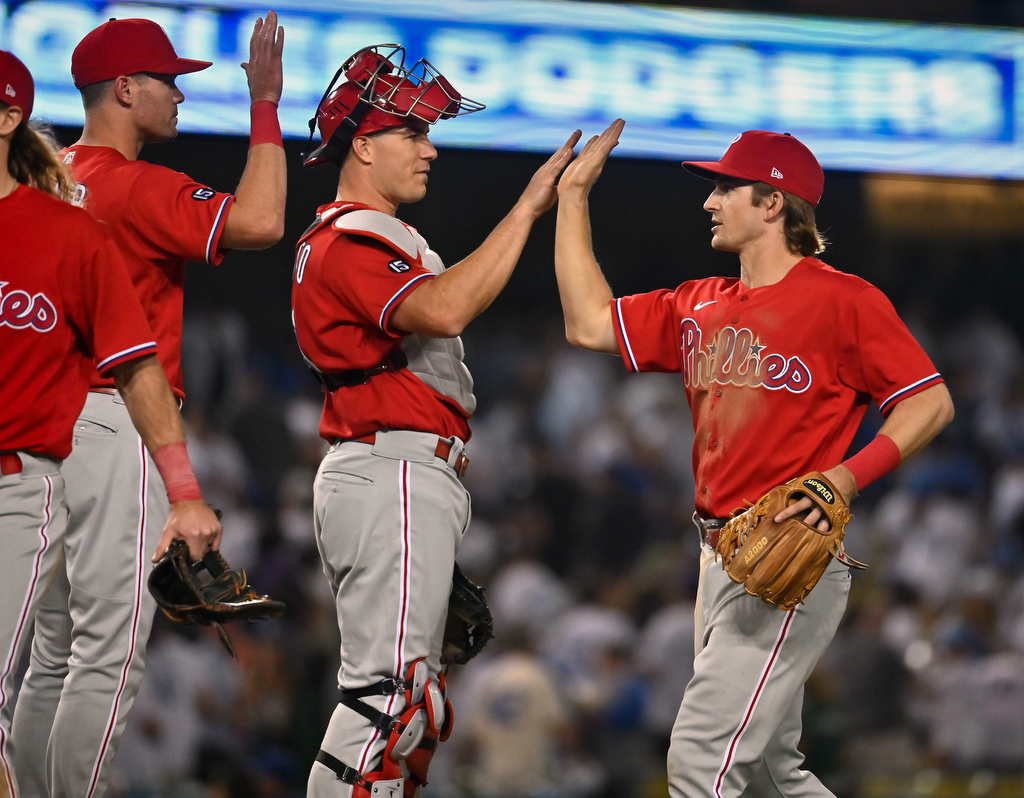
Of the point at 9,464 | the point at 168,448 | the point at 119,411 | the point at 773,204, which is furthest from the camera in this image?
the point at 773,204

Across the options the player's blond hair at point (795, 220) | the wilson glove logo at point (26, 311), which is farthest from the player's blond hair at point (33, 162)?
the player's blond hair at point (795, 220)

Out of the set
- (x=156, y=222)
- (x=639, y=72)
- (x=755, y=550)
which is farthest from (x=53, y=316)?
(x=639, y=72)

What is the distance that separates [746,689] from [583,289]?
1202 mm

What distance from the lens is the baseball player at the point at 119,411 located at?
9.35ft

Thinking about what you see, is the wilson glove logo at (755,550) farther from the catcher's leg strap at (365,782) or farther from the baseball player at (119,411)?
the baseball player at (119,411)

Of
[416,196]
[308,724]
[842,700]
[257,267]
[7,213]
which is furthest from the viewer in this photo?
[257,267]

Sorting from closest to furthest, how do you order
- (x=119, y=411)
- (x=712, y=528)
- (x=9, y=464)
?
1. (x=9, y=464)
2. (x=119, y=411)
3. (x=712, y=528)

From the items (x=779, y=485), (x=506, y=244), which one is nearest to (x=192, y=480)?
(x=506, y=244)

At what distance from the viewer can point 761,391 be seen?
3.02m

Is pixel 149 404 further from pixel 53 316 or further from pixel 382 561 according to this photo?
pixel 382 561

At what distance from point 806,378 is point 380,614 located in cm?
124

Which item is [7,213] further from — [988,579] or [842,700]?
[988,579]

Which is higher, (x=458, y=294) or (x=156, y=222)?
(x=156, y=222)

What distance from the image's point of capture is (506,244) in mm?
3008
